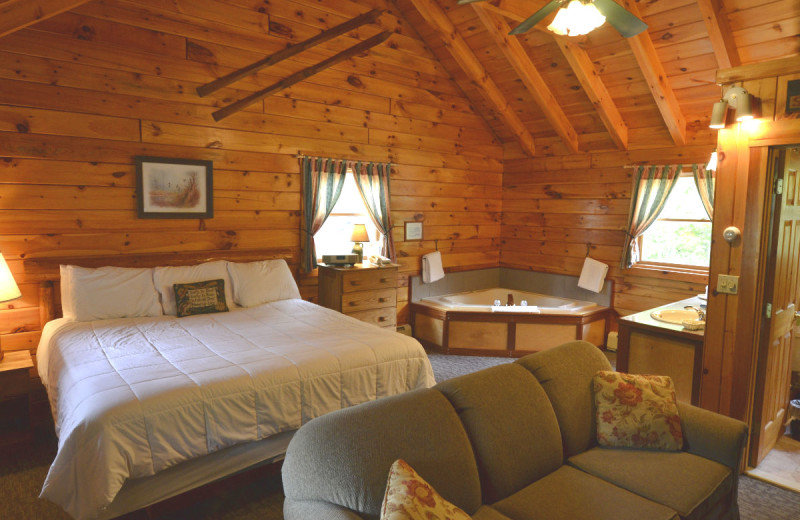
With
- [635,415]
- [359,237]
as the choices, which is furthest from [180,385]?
[359,237]

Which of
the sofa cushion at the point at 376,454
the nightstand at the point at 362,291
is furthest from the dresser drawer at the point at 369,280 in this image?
the sofa cushion at the point at 376,454

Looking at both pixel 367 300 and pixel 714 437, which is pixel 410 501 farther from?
pixel 367 300

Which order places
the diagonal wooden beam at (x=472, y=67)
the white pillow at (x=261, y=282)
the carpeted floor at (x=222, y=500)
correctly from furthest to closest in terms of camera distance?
the diagonal wooden beam at (x=472, y=67) < the white pillow at (x=261, y=282) < the carpeted floor at (x=222, y=500)

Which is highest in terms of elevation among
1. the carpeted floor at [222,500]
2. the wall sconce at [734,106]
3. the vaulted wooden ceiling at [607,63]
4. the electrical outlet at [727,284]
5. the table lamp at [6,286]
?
the vaulted wooden ceiling at [607,63]

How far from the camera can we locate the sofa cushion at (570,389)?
2180mm

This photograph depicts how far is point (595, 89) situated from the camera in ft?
15.4

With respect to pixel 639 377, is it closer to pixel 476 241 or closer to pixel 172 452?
pixel 172 452

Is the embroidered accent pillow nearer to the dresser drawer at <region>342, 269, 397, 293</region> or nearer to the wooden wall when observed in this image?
the wooden wall

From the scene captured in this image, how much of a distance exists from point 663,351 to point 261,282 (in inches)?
115

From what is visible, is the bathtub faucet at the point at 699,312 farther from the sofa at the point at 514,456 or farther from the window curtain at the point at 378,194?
the window curtain at the point at 378,194

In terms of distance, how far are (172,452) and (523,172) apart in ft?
16.6

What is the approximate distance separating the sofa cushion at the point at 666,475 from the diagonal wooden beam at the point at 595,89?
342 centimetres

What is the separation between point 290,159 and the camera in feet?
15.1

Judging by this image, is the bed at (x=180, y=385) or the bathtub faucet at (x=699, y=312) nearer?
the bed at (x=180, y=385)
